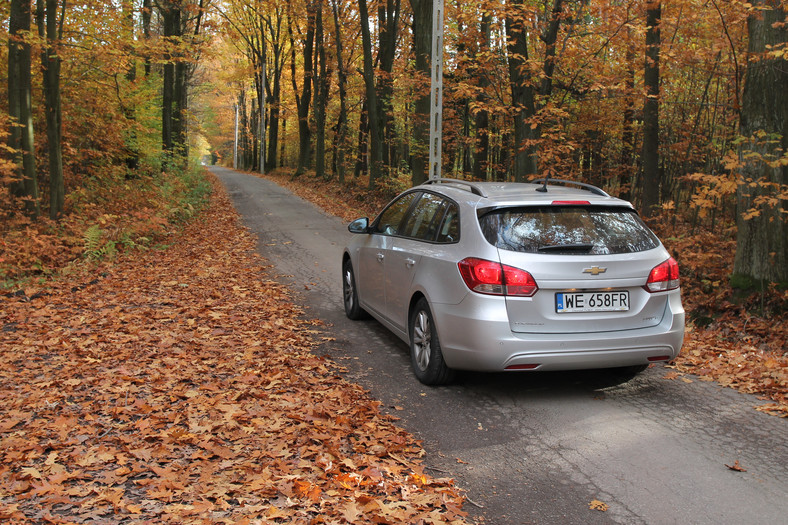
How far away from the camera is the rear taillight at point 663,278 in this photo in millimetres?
5004

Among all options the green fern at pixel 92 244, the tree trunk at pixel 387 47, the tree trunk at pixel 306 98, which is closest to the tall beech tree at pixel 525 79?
the green fern at pixel 92 244

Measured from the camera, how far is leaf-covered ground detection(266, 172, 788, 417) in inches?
219

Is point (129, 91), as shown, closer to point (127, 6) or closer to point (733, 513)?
point (127, 6)

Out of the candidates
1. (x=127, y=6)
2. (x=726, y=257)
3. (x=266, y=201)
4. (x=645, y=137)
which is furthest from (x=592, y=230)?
(x=266, y=201)

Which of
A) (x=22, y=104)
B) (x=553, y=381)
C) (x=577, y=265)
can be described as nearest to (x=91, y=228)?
(x=22, y=104)

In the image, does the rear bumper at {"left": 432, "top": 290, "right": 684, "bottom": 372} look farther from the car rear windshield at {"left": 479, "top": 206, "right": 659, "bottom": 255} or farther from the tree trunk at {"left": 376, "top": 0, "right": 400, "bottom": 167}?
the tree trunk at {"left": 376, "top": 0, "right": 400, "bottom": 167}

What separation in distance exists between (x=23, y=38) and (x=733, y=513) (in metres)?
14.5

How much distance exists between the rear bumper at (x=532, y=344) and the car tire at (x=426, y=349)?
0.25 metres

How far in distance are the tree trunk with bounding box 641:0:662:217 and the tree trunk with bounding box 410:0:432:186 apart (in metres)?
5.65

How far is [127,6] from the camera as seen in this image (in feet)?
57.9

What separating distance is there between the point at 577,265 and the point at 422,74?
1345 centimetres

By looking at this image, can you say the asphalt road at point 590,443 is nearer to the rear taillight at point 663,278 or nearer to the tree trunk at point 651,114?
the rear taillight at point 663,278

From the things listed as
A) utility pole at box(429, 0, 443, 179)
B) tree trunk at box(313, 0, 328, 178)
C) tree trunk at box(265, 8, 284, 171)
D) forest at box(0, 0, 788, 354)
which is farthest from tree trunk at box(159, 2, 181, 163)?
tree trunk at box(265, 8, 284, 171)

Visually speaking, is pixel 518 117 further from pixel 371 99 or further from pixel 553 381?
pixel 371 99
